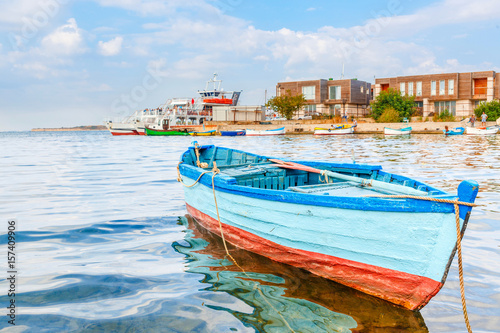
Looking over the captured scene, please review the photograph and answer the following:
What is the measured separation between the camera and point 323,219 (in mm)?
4750

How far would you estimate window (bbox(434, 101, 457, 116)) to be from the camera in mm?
50844

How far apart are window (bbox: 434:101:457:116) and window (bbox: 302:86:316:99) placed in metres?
16.5

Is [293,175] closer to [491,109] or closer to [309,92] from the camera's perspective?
[491,109]

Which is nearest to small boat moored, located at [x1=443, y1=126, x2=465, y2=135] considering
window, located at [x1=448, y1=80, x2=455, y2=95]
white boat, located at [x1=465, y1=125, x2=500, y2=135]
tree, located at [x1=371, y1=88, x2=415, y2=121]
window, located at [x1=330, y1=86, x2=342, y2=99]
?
white boat, located at [x1=465, y1=125, x2=500, y2=135]

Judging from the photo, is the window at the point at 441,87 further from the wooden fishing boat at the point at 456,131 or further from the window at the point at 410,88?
the wooden fishing boat at the point at 456,131

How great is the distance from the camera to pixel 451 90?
5000cm

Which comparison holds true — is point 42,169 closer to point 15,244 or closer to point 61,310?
point 15,244

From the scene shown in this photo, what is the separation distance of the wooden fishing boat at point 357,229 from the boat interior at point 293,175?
0.13 ft

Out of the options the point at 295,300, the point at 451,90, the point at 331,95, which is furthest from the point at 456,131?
the point at 295,300

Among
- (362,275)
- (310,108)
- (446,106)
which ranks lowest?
(362,275)

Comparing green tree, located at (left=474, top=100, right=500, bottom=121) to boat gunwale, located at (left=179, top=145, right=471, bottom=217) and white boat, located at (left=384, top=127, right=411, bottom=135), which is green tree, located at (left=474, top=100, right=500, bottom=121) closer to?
white boat, located at (left=384, top=127, right=411, bottom=135)

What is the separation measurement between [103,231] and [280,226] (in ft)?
13.3

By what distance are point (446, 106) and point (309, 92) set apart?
18614 mm

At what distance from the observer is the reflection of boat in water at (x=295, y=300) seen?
421 cm
